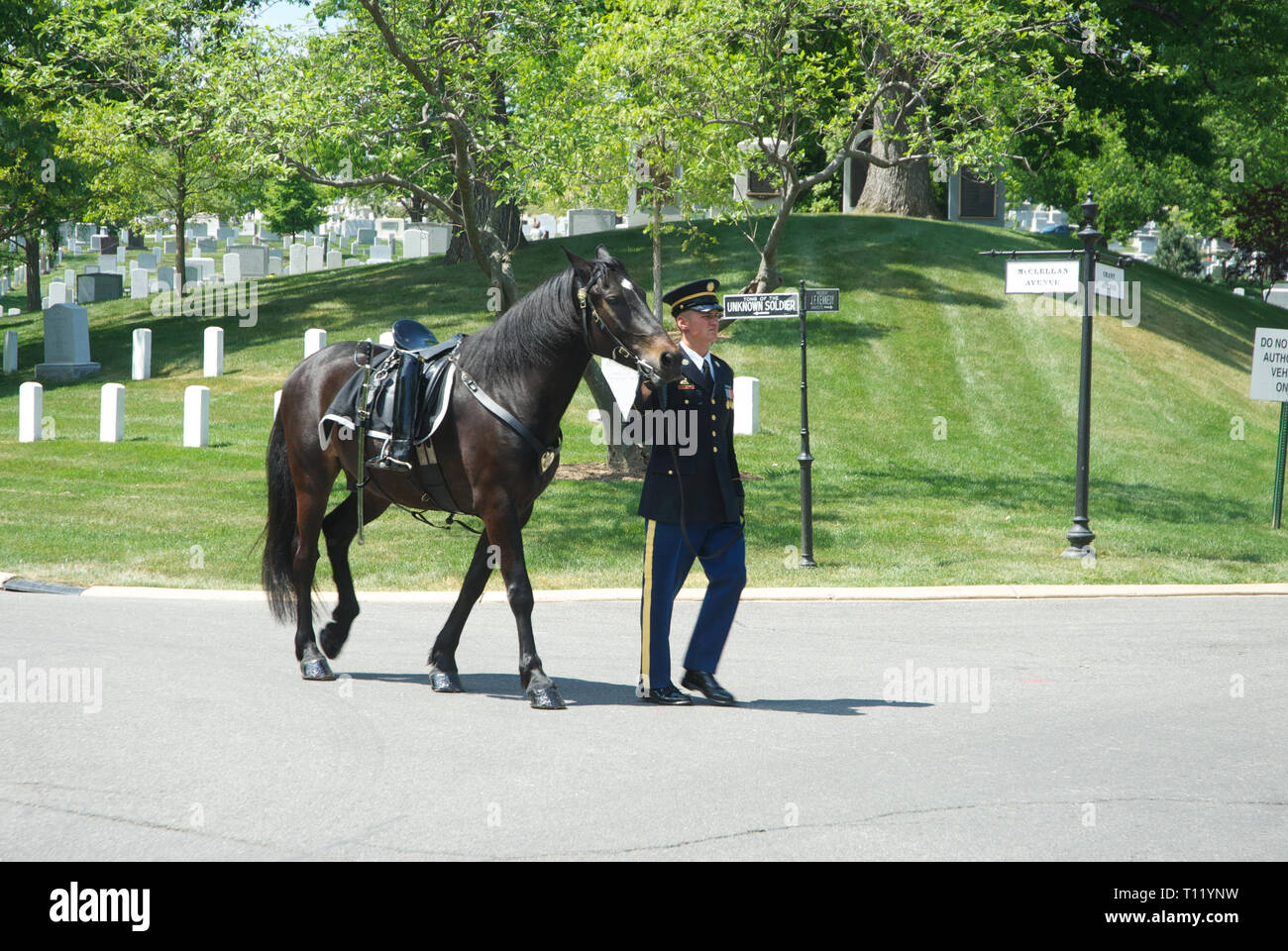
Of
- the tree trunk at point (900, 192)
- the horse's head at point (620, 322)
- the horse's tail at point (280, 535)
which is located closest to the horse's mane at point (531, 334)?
the horse's head at point (620, 322)

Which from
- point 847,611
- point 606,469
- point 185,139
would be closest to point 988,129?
point 606,469

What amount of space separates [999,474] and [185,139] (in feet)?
40.0

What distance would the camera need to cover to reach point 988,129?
55.4 ft

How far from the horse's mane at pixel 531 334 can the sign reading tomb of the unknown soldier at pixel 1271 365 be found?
12.8 m

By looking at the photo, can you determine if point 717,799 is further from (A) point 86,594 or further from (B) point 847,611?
(A) point 86,594

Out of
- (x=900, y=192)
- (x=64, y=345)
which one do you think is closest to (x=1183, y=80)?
(x=900, y=192)

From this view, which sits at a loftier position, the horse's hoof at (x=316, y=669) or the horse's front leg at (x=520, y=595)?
the horse's front leg at (x=520, y=595)

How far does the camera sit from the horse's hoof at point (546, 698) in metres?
6.76

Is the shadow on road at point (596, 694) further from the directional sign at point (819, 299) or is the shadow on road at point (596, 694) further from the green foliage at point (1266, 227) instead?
the green foliage at point (1266, 227)

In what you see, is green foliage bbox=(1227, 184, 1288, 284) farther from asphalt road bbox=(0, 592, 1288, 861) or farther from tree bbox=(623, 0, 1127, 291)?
asphalt road bbox=(0, 592, 1288, 861)

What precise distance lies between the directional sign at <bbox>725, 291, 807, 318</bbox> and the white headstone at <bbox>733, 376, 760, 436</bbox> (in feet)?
29.5

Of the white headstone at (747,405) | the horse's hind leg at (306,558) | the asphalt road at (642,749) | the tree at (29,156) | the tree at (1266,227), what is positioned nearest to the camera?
the asphalt road at (642,749)

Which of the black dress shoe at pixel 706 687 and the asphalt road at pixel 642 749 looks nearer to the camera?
the asphalt road at pixel 642 749

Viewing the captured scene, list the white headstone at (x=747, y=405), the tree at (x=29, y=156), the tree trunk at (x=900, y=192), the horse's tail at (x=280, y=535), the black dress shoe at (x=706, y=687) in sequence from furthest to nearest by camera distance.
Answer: the tree trunk at (x=900, y=192), the tree at (x=29, y=156), the white headstone at (x=747, y=405), the horse's tail at (x=280, y=535), the black dress shoe at (x=706, y=687)
